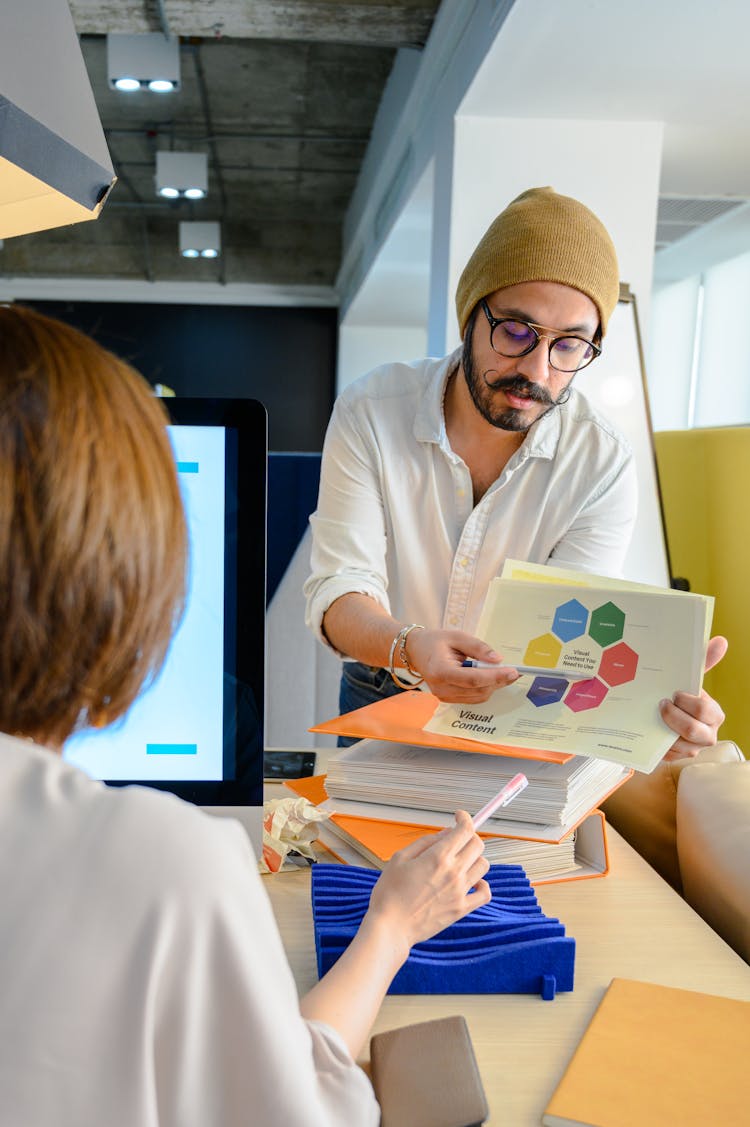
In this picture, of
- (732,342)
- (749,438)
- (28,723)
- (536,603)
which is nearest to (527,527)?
(536,603)

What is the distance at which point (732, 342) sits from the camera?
713 centimetres

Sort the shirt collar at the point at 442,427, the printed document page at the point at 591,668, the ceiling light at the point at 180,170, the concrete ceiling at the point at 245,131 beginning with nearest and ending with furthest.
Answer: the printed document page at the point at 591,668, the shirt collar at the point at 442,427, the concrete ceiling at the point at 245,131, the ceiling light at the point at 180,170

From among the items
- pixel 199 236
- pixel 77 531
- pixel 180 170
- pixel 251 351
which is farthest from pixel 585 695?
pixel 251 351

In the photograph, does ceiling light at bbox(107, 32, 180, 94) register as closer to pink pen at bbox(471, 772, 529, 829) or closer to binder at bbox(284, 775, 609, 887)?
binder at bbox(284, 775, 609, 887)

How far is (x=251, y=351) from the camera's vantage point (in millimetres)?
11648

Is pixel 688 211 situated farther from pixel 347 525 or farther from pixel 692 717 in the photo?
pixel 692 717

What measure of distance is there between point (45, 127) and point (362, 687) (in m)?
1.14

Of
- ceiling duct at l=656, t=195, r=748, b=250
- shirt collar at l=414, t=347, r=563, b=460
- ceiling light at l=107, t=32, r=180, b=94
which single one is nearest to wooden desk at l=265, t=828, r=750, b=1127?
shirt collar at l=414, t=347, r=563, b=460

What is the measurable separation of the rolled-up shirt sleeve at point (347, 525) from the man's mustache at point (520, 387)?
9.3 inches

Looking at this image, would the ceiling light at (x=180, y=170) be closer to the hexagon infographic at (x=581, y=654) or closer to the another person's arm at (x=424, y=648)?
the another person's arm at (x=424, y=648)

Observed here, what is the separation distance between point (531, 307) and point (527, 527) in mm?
363

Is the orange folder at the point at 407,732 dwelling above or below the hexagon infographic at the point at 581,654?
below

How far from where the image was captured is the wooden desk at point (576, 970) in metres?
0.69

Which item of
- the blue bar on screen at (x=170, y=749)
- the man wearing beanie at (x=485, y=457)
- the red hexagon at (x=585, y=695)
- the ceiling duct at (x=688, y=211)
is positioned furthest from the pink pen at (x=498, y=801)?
the ceiling duct at (x=688, y=211)
